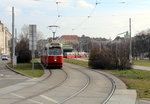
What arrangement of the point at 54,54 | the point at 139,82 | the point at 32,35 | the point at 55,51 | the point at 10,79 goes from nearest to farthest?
the point at 139,82 → the point at 10,79 → the point at 32,35 → the point at 54,54 → the point at 55,51

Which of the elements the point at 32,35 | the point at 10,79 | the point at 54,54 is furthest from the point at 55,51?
the point at 10,79

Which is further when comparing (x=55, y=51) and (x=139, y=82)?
(x=55, y=51)

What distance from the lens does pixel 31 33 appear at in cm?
2952

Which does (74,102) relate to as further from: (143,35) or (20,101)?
(143,35)

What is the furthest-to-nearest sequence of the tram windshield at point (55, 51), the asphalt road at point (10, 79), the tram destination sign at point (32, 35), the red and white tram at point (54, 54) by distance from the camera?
1. the tram windshield at point (55, 51)
2. the red and white tram at point (54, 54)
3. the tram destination sign at point (32, 35)
4. the asphalt road at point (10, 79)

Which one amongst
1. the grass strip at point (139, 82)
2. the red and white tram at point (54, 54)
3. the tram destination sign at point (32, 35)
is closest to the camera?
the grass strip at point (139, 82)

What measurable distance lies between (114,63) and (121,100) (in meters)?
25.9

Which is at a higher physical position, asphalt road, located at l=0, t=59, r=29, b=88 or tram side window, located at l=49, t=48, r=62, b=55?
tram side window, located at l=49, t=48, r=62, b=55

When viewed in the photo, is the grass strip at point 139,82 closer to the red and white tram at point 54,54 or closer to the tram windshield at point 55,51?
the red and white tram at point 54,54

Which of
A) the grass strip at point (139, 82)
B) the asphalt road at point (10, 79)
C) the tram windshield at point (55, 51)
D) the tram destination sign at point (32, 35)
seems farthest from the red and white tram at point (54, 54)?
the grass strip at point (139, 82)

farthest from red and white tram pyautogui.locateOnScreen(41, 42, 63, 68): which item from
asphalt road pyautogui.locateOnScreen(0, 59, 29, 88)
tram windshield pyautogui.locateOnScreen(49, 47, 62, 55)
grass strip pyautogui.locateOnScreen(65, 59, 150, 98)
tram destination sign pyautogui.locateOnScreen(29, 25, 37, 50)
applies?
grass strip pyautogui.locateOnScreen(65, 59, 150, 98)

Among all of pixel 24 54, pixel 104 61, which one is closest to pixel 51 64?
pixel 104 61

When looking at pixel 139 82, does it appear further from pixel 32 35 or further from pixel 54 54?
pixel 54 54

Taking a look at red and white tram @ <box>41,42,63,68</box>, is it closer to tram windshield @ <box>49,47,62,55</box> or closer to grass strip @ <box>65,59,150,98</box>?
tram windshield @ <box>49,47,62,55</box>
